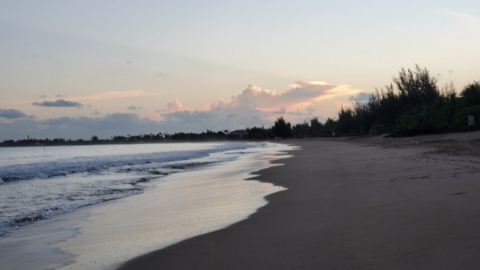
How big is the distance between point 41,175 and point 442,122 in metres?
34.2

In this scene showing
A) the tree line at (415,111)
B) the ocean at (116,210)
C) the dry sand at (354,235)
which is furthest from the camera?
the tree line at (415,111)

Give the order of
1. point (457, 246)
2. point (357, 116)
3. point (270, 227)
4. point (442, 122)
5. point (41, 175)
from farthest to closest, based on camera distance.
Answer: point (357, 116) < point (442, 122) < point (41, 175) < point (270, 227) < point (457, 246)

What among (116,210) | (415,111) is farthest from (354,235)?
(415,111)

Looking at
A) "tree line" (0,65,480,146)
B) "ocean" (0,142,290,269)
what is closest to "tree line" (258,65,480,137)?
"tree line" (0,65,480,146)

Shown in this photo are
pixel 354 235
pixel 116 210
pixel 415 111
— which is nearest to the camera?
pixel 354 235

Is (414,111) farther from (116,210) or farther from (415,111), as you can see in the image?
(116,210)

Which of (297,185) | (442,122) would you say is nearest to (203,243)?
(297,185)

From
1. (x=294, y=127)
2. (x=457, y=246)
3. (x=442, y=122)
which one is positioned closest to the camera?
(x=457, y=246)

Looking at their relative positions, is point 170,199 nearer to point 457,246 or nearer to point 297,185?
point 297,185

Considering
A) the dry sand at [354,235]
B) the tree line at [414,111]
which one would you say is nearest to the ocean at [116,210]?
the dry sand at [354,235]

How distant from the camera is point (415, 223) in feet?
17.6

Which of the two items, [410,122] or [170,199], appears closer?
[170,199]

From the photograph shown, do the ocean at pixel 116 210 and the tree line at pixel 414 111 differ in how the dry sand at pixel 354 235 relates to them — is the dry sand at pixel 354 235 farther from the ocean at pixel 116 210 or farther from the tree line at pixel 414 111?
the tree line at pixel 414 111

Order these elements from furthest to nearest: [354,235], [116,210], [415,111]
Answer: [415,111]
[116,210]
[354,235]
